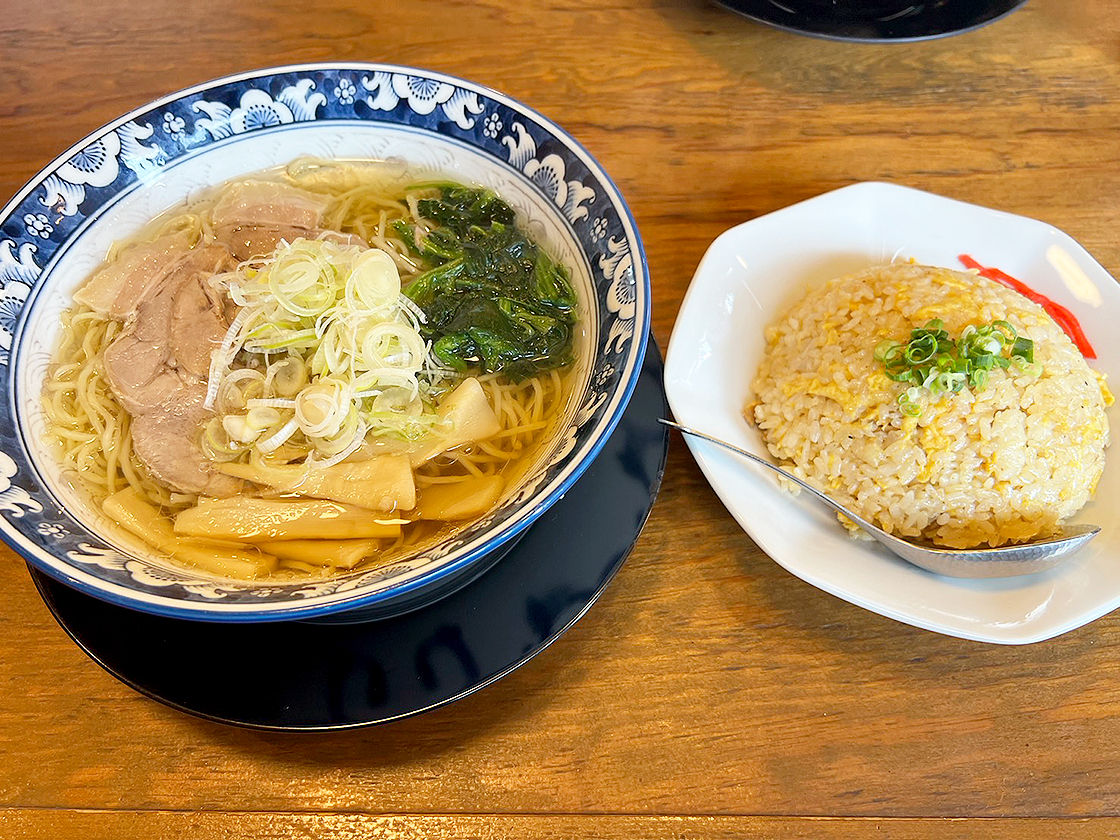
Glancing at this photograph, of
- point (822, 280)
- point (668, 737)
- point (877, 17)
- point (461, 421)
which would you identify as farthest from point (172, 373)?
point (877, 17)

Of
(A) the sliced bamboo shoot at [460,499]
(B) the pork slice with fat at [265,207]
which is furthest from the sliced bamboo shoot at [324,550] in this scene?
(B) the pork slice with fat at [265,207]

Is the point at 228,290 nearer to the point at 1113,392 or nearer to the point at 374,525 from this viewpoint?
the point at 374,525

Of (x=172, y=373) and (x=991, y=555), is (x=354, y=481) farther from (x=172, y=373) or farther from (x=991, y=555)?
(x=991, y=555)

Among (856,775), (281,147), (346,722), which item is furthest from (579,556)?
(281,147)

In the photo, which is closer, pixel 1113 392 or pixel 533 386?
pixel 533 386

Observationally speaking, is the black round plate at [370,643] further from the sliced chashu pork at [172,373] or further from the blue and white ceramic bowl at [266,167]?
the sliced chashu pork at [172,373]

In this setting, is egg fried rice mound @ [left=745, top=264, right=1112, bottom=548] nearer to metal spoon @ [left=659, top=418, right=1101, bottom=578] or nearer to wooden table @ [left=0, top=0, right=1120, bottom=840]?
metal spoon @ [left=659, top=418, right=1101, bottom=578]

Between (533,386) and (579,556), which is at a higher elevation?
(533,386)
